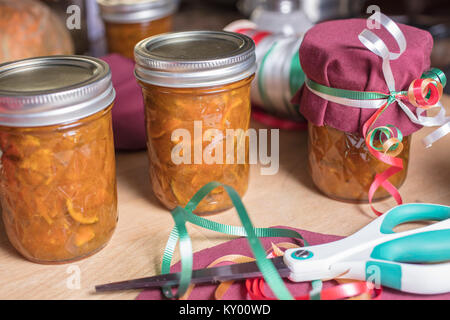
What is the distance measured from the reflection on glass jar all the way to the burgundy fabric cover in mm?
29

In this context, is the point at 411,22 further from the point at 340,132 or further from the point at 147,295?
the point at 147,295

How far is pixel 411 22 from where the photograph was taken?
4.62 feet

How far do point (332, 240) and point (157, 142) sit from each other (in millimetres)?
253

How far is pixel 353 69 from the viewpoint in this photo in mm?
630

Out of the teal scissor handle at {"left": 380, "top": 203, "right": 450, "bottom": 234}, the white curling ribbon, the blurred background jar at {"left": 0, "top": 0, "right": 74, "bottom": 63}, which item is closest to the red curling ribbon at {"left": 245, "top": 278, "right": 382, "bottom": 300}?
the teal scissor handle at {"left": 380, "top": 203, "right": 450, "bottom": 234}

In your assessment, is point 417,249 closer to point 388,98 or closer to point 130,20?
point 388,98

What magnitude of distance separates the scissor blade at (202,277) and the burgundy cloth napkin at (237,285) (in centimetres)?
1

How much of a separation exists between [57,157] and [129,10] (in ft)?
1.98

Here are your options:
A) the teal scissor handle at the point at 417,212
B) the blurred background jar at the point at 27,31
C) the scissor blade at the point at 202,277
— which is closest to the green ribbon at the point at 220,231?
the scissor blade at the point at 202,277

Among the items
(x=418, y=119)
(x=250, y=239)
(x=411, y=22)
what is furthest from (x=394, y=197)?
(x=411, y=22)

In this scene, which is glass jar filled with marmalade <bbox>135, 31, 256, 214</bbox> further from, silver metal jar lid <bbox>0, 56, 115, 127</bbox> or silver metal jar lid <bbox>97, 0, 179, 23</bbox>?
silver metal jar lid <bbox>97, 0, 179, 23</bbox>

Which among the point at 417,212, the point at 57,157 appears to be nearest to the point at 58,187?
the point at 57,157

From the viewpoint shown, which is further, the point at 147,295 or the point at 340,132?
the point at 340,132

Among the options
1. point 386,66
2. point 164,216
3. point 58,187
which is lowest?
point 164,216
